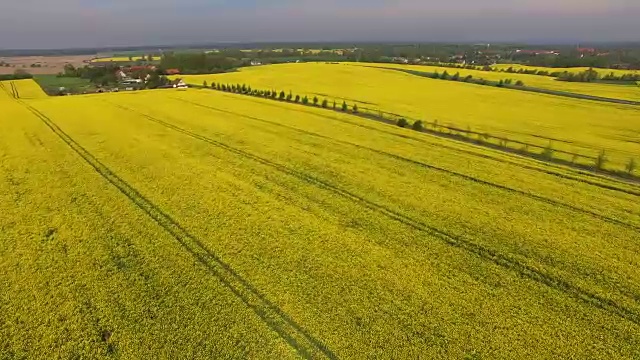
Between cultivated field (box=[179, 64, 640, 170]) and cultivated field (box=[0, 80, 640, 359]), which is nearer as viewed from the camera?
cultivated field (box=[0, 80, 640, 359])

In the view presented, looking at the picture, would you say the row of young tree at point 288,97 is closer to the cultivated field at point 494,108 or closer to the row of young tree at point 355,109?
the row of young tree at point 355,109

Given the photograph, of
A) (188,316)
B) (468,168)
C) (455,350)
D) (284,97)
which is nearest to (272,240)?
(188,316)

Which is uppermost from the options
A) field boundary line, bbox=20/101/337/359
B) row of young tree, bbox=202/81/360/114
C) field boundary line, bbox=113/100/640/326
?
field boundary line, bbox=20/101/337/359

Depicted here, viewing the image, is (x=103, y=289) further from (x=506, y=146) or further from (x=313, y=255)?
(x=506, y=146)

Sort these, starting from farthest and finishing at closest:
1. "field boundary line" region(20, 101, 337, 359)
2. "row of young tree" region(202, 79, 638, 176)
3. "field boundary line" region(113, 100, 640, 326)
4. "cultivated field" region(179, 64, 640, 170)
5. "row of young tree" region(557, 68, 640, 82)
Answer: "row of young tree" region(557, 68, 640, 82) < "cultivated field" region(179, 64, 640, 170) < "row of young tree" region(202, 79, 638, 176) < "field boundary line" region(113, 100, 640, 326) < "field boundary line" region(20, 101, 337, 359)

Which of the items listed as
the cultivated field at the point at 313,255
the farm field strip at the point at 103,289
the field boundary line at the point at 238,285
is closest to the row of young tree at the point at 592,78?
the cultivated field at the point at 313,255

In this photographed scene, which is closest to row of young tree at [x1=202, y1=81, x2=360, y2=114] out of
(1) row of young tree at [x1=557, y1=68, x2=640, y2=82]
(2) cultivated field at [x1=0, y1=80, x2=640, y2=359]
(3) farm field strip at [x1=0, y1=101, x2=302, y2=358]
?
(2) cultivated field at [x1=0, y1=80, x2=640, y2=359]

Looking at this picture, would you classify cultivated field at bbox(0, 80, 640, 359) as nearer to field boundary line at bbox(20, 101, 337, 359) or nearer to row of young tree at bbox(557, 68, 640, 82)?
field boundary line at bbox(20, 101, 337, 359)

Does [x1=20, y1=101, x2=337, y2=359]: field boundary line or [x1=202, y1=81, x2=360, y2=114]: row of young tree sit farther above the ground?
[x1=20, y1=101, x2=337, y2=359]: field boundary line

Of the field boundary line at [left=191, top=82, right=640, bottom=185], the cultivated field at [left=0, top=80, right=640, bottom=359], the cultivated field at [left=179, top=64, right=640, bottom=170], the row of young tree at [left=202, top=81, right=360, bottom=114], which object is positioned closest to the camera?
the cultivated field at [left=0, top=80, right=640, bottom=359]
